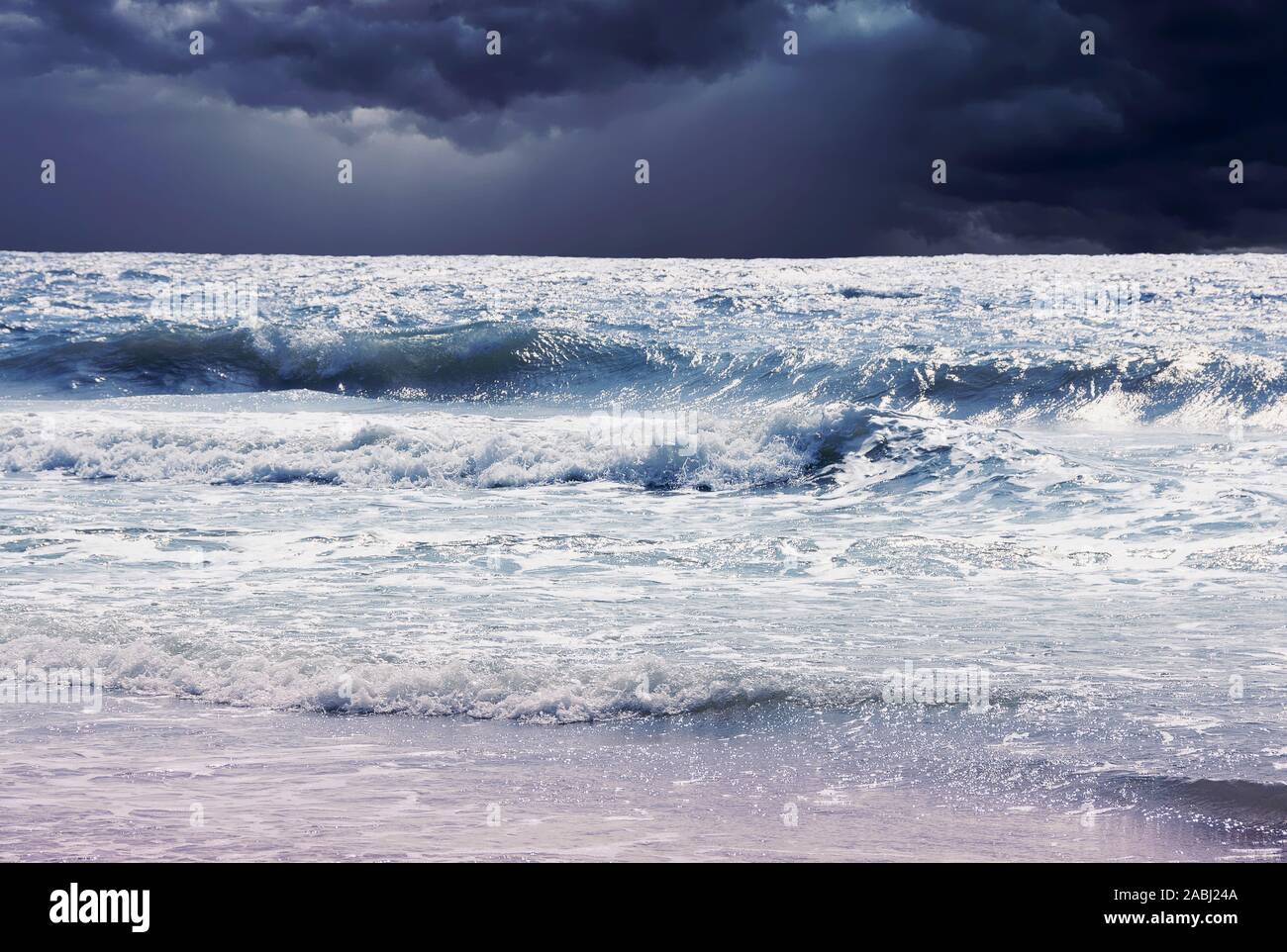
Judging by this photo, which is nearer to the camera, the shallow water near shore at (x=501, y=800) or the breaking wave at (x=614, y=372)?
the shallow water near shore at (x=501, y=800)

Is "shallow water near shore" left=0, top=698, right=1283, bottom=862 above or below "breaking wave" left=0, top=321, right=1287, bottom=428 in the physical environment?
below

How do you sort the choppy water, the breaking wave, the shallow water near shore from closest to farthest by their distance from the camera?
the shallow water near shore < the choppy water < the breaking wave

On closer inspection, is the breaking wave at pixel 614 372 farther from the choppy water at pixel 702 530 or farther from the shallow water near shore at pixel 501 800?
the shallow water near shore at pixel 501 800

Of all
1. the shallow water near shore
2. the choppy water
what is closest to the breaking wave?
the choppy water

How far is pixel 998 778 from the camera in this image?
474 centimetres

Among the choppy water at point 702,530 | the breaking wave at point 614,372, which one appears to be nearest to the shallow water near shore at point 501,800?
the choppy water at point 702,530

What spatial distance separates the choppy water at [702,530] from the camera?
18.6ft

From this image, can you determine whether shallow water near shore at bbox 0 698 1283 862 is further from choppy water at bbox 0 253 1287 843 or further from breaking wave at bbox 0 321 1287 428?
breaking wave at bbox 0 321 1287 428

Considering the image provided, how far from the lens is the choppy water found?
223 inches

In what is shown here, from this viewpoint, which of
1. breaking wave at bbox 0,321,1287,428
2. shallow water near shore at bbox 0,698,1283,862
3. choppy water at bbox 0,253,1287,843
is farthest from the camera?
breaking wave at bbox 0,321,1287,428

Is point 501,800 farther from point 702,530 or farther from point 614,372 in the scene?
point 614,372

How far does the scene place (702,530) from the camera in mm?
10523

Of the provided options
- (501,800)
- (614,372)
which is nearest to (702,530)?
(501,800)
